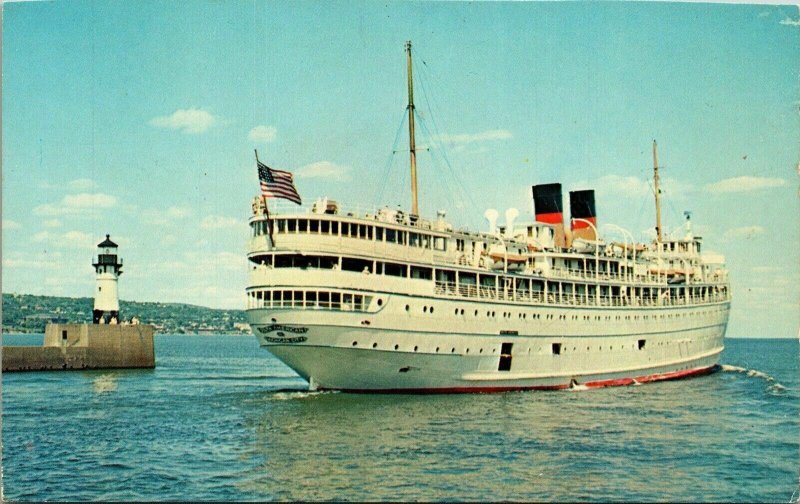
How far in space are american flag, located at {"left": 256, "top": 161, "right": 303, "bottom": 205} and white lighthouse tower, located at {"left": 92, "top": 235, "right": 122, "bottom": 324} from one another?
30.3 meters

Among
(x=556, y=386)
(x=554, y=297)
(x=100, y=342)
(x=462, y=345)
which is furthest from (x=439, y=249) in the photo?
(x=100, y=342)

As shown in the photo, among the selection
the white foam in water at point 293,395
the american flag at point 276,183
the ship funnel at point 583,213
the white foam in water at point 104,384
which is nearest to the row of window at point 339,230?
the american flag at point 276,183

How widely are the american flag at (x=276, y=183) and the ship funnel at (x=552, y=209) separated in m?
19.0

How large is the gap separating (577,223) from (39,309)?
73.8 meters

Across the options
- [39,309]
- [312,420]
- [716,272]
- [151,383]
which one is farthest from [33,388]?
[39,309]

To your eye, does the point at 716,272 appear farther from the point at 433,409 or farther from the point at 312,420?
the point at 312,420

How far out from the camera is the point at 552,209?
149ft

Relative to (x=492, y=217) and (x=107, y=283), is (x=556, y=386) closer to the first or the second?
(x=492, y=217)

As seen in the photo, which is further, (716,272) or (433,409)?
(716,272)

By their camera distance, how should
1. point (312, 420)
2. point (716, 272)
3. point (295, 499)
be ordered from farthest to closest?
point (716, 272) → point (312, 420) → point (295, 499)

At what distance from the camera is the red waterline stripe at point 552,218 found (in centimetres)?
4547

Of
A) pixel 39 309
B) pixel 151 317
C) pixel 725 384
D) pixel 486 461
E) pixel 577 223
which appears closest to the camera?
pixel 486 461

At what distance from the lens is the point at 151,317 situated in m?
184

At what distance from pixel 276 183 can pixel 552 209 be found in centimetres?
2001
